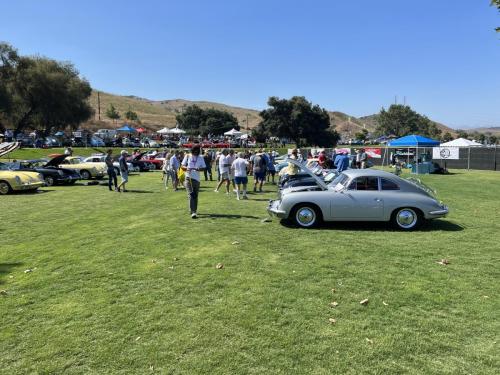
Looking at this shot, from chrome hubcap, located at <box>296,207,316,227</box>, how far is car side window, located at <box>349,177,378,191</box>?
3.33ft

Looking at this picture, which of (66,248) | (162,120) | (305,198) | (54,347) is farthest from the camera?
(162,120)

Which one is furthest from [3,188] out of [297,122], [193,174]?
[297,122]

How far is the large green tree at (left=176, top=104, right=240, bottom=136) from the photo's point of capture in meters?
82.9

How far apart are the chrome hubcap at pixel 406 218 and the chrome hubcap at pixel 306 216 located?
71.9 inches

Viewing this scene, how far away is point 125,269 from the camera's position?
6.10m

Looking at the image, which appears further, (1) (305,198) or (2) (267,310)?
(1) (305,198)

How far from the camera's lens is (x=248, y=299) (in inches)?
194

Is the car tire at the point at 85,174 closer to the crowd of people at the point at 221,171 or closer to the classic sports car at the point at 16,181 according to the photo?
the classic sports car at the point at 16,181

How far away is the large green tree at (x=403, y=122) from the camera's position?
3922 inches

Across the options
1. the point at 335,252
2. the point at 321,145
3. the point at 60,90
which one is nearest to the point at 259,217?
the point at 335,252

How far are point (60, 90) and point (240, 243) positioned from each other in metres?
48.1

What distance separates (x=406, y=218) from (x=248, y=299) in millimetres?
5105

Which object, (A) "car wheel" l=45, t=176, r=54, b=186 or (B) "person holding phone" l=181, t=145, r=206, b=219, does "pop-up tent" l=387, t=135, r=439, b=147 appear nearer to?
(B) "person holding phone" l=181, t=145, r=206, b=219

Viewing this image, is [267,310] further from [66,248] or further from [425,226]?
[425,226]
